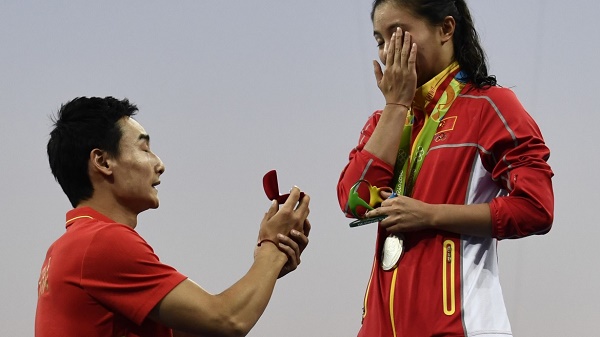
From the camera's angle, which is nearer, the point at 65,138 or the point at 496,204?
the point at 496,204

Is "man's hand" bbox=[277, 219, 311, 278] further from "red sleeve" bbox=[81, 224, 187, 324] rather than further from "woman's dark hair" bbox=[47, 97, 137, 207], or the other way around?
"woman's dark hair" bbox=[47, 97, 137, 207]

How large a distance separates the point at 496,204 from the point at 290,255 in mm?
394

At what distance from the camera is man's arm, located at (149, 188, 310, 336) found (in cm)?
152

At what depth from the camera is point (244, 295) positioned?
1561 mm

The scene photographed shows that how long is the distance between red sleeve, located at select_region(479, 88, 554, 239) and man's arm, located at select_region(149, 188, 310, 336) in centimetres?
37

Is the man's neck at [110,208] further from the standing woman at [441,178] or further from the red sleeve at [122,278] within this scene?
the standing woman at [441,178]

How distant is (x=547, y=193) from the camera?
4.93 ft

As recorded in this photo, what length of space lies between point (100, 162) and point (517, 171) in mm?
769

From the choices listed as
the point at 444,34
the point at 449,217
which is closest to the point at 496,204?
the point at 449,217

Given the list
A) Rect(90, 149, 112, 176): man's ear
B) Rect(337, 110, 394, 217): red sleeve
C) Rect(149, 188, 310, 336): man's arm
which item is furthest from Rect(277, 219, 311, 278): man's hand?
Rect(90, 149, 112, 176): man's ear

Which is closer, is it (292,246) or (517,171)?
(517,171)

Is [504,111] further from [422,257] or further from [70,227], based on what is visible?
[70,227]

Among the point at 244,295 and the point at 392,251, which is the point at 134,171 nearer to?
the point at 244,295

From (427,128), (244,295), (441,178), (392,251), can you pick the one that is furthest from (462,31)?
(244,295)
